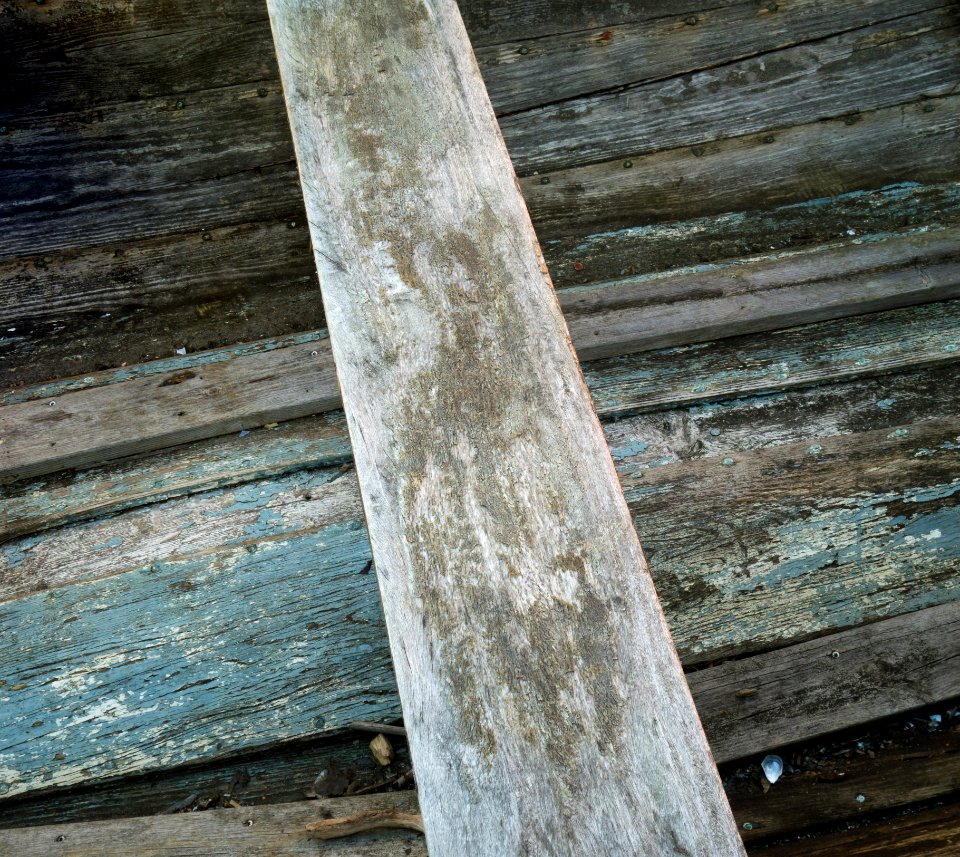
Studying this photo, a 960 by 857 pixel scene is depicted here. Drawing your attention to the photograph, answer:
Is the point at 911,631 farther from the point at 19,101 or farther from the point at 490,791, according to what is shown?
the point at 19,101

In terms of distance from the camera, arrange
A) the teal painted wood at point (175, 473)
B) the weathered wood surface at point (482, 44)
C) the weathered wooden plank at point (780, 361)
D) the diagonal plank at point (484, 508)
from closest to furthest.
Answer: the diagonal plank at point (484, 508)
the teal painted wood at point (175, 473)
the weathered wooden plank at point (780, 361)
the weathered wood surface at point (482, 44)

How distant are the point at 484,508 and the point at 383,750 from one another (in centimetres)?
82

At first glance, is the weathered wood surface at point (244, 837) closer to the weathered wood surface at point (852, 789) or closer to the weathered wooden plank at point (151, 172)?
the weathered wood surface at point (852, 789)

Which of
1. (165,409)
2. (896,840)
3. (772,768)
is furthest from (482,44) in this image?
(896,840)

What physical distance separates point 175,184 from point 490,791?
1823 millimetres

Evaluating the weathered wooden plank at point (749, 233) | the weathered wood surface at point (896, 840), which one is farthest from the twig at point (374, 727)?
the weathered wooden plank at point (749, 233)

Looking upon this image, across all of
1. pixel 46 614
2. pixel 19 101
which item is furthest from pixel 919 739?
pixel 19 101

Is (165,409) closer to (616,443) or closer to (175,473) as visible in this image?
(175,473)

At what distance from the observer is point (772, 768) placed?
54.7 inches

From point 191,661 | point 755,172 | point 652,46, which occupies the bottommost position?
point 191,661

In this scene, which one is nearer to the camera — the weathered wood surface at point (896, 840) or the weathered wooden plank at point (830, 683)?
the weathered wood surface at point (896, 840)

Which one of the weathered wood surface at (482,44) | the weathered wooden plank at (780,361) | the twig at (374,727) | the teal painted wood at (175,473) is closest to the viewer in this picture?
the twig at (374,727)

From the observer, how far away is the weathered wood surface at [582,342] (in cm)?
168

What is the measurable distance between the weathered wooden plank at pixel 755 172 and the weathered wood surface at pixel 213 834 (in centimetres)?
145
